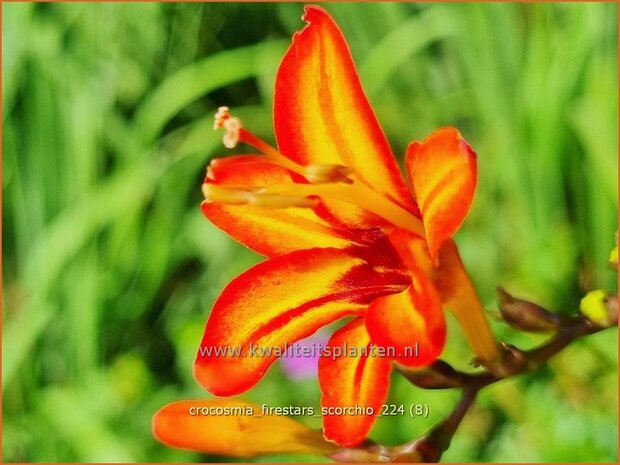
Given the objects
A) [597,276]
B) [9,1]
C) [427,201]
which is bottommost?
[597,276]

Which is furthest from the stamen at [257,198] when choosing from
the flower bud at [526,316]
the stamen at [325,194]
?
the flower bud at [526,316]

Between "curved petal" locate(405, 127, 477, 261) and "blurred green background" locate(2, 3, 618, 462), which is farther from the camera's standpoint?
"blurred green background" locate(2, 3, 618, 462)

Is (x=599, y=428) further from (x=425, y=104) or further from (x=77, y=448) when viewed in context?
(x=77, y=448)

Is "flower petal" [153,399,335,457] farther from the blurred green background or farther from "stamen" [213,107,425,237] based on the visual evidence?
the blurred green background

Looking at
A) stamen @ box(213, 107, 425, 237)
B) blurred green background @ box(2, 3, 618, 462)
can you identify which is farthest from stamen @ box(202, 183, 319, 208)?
blurred green background @ box(2, 3, 618, 462)

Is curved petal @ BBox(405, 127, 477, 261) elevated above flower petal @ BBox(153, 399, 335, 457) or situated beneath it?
elevated above

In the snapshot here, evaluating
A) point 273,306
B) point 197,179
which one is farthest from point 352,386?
point 197,179

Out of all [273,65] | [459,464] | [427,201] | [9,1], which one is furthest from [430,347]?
[9,1]
